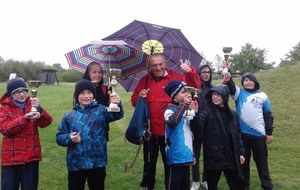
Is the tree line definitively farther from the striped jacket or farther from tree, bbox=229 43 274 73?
the striped jacket

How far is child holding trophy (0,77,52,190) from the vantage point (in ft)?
12.7

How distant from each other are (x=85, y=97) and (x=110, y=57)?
122 cm

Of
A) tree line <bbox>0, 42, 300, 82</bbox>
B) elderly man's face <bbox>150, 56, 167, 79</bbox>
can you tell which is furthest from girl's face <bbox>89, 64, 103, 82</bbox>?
tree line <bbox>0, 42, 300, 82</bbox>

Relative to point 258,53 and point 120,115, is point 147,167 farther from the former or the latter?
point 258,53

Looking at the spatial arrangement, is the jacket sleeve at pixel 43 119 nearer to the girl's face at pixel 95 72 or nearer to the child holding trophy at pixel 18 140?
the child holding trophy at pixel 18 140

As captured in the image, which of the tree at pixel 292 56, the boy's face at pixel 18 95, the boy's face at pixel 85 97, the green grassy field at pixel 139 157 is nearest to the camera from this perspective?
the boy's face at pixel 85 97

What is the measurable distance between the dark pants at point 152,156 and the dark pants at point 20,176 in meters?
1.62

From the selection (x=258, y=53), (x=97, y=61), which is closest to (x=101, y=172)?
(x=97, y=61)

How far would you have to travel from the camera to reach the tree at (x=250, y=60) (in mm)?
44891

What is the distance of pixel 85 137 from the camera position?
3791mm

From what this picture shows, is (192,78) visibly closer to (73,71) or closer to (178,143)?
(178,143)

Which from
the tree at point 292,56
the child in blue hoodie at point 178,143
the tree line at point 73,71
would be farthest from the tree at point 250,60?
the child in blue hoodie at point 178,143

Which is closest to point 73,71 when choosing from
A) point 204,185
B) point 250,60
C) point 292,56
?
point 250,60

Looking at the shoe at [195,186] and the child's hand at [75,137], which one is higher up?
the child's hand at [75,137]
